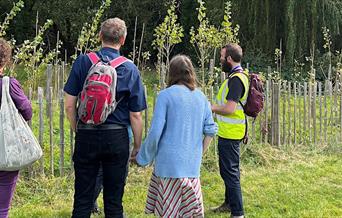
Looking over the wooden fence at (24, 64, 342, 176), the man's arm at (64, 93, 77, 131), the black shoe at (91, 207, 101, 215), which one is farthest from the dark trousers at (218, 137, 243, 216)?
the wooden fence at (24, 64, 342, 176)

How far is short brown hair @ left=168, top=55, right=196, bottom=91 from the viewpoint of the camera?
3.38m

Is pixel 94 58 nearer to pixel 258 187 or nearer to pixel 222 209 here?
pixel 222 209

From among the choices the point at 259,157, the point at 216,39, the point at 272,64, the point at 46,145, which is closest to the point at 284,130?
the point at 259,157

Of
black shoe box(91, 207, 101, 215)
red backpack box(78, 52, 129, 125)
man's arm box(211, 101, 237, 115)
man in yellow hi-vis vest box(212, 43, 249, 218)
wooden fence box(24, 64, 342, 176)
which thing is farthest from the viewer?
wooden fence box(24, 64, 342, 176)

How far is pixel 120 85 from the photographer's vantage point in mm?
3373

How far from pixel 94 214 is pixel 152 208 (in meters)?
1.08

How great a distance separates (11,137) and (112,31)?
3.45ft

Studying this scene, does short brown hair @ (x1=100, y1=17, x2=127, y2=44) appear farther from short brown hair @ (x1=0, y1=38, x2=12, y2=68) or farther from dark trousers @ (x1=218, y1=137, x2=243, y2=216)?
dark trousers @ (x1=218, y1=137, x2=243, y2=216)

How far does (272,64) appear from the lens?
1648cm

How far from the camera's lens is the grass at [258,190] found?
4.68 meters

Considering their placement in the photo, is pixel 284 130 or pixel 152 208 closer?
pixel 152 208

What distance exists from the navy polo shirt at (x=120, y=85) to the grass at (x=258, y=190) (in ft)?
4.82

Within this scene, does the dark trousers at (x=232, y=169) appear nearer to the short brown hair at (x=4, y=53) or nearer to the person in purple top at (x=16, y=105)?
the person in purple top at (x=16, y=105)

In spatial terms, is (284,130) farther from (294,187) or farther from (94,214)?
(94,214)
